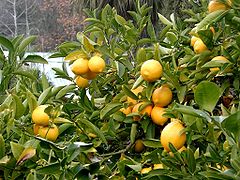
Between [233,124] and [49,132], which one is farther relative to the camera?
[49,132]

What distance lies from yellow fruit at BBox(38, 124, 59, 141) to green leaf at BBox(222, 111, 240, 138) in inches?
13.8

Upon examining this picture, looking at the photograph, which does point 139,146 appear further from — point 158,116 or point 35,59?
point 35,59

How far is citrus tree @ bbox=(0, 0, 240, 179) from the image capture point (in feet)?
2.29

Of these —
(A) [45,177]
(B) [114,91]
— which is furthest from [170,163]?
(B) [114,91]

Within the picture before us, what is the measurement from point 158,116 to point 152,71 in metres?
0.09

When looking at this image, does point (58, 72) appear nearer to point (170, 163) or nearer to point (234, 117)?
point (170, 163)

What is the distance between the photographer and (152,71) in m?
0.88

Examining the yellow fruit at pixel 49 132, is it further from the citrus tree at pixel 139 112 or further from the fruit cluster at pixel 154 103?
the fruit cluster at pixel 154 103

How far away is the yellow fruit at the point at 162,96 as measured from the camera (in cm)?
90

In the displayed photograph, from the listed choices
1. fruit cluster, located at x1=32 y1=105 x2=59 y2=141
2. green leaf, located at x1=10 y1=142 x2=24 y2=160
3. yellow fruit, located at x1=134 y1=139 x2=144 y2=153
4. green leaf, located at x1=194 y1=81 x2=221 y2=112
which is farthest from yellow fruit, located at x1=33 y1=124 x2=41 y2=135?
green leaf, located at x1=194 y1=81 x2=221 y2=112

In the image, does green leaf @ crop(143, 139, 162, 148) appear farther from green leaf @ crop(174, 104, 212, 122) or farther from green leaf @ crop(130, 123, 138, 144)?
green leaf @ crop(174, 104, 212, 122)

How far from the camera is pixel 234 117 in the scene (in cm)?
56

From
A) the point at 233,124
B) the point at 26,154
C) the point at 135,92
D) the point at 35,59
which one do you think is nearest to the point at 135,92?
the point at 135,92

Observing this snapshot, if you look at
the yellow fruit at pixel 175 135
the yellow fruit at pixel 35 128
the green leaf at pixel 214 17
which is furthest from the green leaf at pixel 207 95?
the yellow fruit at pixel 35 128
